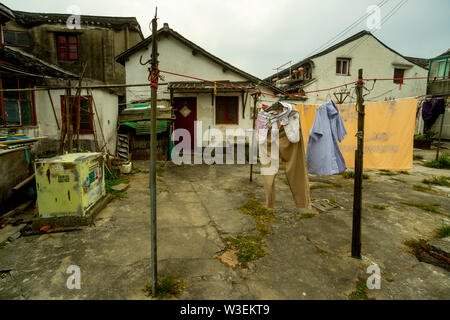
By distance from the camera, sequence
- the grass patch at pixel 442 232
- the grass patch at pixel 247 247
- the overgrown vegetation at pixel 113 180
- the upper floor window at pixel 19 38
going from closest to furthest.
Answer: the grass patch at pixel 247 247, the grass patch at pixel 442 232, the overgrown vegetation at pixel 113 180, the upper floor window at pixel 19 38

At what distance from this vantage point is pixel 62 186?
404 cm

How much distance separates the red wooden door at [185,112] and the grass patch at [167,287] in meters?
9.86

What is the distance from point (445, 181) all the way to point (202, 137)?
9774 mm

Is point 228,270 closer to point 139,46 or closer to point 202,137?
point 202,137

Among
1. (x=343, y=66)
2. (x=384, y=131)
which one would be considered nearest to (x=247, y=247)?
(x=384, y=131)

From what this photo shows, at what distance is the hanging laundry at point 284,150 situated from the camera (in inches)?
139

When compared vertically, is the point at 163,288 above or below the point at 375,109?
below

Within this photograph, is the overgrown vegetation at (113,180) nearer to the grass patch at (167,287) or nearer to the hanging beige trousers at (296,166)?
the grass patch at (167,287)

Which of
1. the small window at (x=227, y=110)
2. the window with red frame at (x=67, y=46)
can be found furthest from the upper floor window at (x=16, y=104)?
the small window at (x=227, y=110)

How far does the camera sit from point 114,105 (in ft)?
36.7

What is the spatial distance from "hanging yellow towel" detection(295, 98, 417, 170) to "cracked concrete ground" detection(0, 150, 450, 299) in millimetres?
1112

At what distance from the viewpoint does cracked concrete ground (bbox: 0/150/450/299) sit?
268 cm
